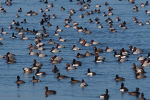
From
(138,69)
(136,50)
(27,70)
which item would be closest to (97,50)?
(136,50)

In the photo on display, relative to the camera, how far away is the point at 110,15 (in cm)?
9600

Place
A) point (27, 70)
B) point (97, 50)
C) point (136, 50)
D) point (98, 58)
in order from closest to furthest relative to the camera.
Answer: point (27, 70) → point (98, 58) → point (136, 50) → point (97, 50)

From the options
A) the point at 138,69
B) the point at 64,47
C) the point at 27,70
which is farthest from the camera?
the point at 64,47

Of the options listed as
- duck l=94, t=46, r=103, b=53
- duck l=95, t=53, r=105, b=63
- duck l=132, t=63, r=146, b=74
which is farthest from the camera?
duck l=94, t=46, r=103, b=53

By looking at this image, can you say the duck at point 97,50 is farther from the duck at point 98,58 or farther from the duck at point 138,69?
the duck at point 138,69

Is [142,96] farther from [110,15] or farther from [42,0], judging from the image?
[42,0]

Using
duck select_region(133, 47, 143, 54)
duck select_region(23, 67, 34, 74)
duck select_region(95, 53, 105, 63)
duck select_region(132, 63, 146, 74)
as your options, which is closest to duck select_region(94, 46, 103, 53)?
duck select_region(133, 47, 143, 54)

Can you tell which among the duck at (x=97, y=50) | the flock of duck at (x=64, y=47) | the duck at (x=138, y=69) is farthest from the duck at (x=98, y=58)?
the duck at (x=138, y=69)

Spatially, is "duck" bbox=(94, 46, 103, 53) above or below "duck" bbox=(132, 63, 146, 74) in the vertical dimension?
above

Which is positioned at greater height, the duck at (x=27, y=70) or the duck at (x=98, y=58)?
the duck at (x=98, y=58)

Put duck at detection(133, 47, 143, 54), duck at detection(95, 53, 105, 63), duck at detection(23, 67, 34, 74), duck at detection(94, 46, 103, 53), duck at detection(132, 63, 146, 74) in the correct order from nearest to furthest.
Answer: duck at detection(132, 63, 146, 74)
duck at detection(23, 67, 34, 74)
duck at detection(95, 53, 105, 63)
duck at detection(133, 47, 143, 54)
duck at detection(94, 46, 103, 53)

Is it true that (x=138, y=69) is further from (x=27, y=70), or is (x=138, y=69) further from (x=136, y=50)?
(x=27, y=70)

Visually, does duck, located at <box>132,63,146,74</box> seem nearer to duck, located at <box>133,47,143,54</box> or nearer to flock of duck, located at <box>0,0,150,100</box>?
flock of duck, located at <box>0,0,150,100</box>

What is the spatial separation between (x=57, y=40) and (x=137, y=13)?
2986cm
